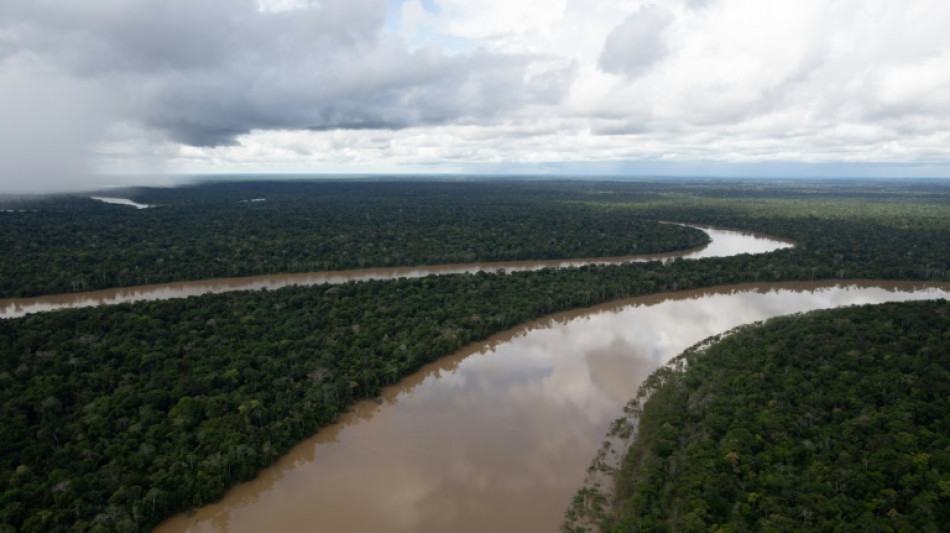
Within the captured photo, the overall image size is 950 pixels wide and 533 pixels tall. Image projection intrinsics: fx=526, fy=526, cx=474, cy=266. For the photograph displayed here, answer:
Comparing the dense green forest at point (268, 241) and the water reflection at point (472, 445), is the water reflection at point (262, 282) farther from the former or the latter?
the water reflection at point (472, 445)

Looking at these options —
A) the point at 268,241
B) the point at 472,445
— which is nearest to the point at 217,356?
the point at 472,445

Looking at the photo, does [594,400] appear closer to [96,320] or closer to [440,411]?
[440,411]

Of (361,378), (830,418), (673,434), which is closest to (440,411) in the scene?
(361,378)

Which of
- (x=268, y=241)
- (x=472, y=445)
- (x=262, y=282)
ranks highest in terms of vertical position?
(x=268, y=241)

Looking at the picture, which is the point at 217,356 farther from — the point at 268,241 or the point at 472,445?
the point at 268,241

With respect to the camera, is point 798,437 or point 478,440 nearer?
point 798,437

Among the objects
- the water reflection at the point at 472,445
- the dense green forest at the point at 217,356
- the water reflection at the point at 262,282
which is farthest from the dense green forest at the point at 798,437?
the water reflection at the point at 262,282
